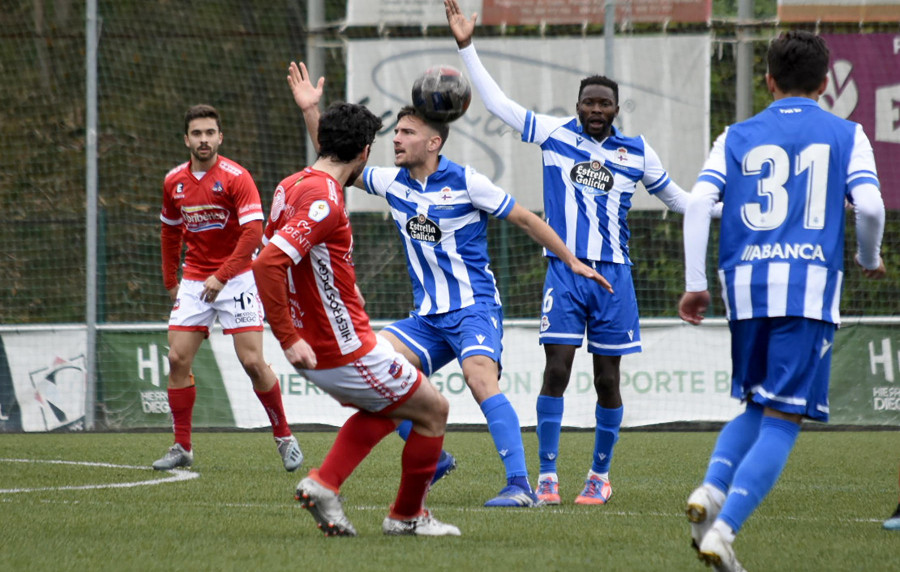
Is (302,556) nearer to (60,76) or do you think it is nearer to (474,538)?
(474,538)

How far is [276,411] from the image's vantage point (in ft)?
25.1

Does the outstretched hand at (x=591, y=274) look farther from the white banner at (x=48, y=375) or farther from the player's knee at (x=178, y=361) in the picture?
the white banner at (x=48, y=375)

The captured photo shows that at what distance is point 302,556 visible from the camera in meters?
4.37

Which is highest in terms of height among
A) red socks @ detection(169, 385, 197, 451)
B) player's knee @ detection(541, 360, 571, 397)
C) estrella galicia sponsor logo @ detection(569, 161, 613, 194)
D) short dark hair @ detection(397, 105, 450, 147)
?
short dark hair @ detection(397, 105, 450, 147)

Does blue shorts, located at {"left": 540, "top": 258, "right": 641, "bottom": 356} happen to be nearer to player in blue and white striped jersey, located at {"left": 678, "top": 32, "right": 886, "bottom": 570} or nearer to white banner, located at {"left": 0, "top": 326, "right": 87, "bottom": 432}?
player in blue and white striped jersey, located at {"left": 678, "top": 32, "right": 886, "bottom": 570}

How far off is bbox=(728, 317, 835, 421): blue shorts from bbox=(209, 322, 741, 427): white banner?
7570 mm

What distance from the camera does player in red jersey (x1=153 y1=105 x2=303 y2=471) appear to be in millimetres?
7637

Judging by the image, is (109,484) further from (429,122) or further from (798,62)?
(798,62)

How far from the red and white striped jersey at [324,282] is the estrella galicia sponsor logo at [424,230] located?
4.29 feet

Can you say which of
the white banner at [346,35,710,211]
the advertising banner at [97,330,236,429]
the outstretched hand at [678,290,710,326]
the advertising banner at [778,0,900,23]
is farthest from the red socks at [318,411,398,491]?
the advertising banner at [778,0,900,23]

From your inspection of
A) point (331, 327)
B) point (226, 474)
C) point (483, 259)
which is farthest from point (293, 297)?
point (226, 474)

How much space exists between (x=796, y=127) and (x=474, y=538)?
191 cm

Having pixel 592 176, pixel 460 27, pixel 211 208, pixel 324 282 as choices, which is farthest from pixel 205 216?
pixel 324 282

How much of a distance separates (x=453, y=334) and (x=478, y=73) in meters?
1.37
